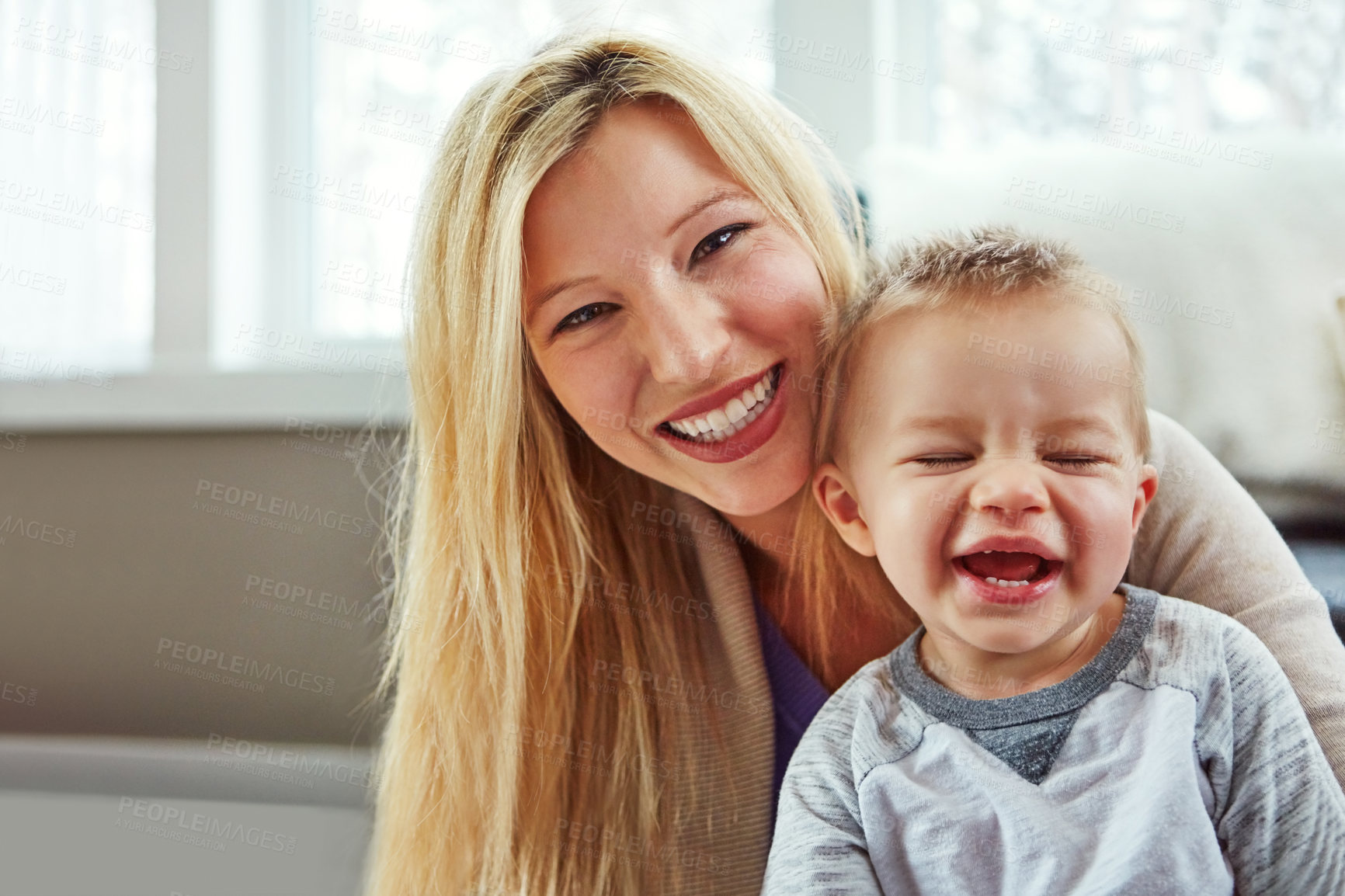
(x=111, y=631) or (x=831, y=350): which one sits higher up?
(x=831, y=350)

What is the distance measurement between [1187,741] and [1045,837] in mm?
88

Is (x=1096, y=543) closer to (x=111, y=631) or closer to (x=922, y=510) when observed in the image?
(x=922, y=510)

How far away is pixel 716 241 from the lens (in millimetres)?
692

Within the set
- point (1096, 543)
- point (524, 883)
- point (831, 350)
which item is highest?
point (831, 350)

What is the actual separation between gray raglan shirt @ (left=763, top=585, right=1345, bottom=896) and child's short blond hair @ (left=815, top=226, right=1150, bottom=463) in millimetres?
137

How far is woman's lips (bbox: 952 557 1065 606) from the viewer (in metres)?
0.53

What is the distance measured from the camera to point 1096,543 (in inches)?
21.2

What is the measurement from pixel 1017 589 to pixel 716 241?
12.3 inches

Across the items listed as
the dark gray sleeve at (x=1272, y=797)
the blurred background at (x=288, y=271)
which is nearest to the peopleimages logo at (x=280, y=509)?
the blurred background at (x=288, y=271)

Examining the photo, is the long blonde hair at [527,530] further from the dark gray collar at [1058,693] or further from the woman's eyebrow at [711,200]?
the dark gray collar at [1058,693]

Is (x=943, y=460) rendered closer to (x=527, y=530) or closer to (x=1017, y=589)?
(x=1017, y=589)

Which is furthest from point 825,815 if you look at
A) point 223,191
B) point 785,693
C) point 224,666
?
point 223,191

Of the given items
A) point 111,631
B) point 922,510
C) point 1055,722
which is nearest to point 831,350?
point 922,510

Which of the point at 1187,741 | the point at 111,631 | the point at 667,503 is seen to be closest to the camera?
the point at 1187,741
